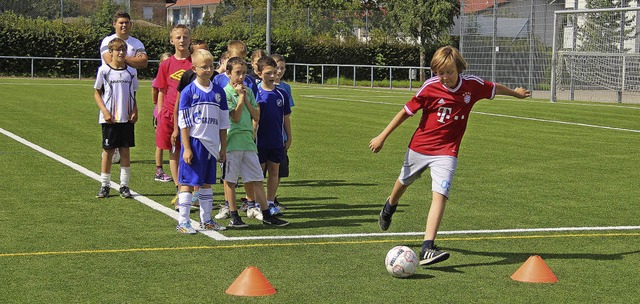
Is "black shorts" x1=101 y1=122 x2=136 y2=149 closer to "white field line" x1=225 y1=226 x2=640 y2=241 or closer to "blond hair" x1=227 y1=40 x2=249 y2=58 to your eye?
"blond hair" x1=227 y1=40 x2=249 y2=58

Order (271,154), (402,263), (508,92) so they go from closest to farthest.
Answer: (402,263)
(508,92)
(271,154)

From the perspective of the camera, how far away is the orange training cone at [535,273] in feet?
21.6

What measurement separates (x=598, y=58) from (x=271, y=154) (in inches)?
1025

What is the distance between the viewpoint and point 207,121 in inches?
332

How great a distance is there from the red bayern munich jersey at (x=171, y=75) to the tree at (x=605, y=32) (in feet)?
82.9

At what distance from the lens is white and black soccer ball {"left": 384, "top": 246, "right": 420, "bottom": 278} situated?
6699 mm

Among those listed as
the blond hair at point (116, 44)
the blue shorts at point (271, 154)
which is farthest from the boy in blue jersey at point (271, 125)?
the blond hair at point (116, 44)

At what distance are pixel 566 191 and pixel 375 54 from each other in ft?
143

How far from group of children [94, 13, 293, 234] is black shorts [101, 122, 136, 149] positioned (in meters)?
0.01

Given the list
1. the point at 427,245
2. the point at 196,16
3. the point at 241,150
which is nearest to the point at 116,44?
the point at 241,150

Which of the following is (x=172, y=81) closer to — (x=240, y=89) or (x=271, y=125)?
(x=271, y=125)

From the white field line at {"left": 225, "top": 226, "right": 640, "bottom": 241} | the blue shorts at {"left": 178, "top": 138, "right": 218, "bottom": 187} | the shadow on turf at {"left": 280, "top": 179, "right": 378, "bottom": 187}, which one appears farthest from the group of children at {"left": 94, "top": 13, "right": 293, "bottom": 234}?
the shadow on turf at {"left": 280, "top": 179, "right": 378, "bottom": 187}

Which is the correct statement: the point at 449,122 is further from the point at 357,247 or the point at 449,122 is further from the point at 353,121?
the point at 353,121

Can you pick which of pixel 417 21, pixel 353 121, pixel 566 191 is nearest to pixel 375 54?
pixel 417 21
